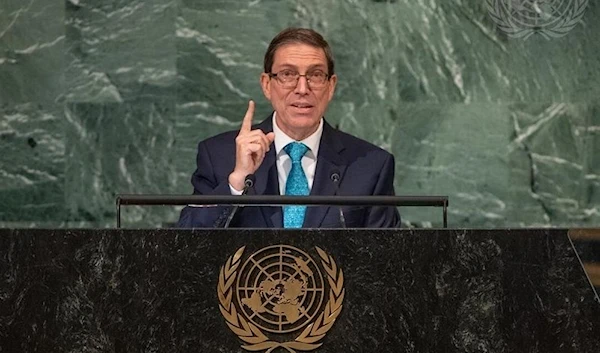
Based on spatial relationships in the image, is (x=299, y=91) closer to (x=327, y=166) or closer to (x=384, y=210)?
(x=327, y=166)

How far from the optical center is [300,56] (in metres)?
4.35

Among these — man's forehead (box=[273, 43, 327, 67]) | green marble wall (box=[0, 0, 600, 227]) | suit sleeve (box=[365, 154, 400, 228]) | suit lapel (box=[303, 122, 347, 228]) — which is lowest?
green marble wall (box=[0, 0, 600, 227])

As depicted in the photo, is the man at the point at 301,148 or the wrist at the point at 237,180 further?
the man at the point at 301,148

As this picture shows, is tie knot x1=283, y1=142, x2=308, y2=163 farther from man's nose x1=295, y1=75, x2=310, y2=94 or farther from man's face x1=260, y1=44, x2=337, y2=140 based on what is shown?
man's nose x1=295, y1=75, x2=310, y2=94

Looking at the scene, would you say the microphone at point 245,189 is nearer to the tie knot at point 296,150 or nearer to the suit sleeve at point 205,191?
the suit sleeve at point 205,191

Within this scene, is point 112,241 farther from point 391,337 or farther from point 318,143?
point 318,143

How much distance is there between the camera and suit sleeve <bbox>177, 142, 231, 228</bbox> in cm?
385

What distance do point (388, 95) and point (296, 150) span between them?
187 cm

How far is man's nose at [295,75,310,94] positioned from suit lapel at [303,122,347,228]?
0.20 metres

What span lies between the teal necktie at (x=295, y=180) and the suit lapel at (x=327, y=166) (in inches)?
2.3

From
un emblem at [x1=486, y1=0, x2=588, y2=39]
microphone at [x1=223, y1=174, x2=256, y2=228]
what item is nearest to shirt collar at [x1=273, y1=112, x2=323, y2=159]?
microphone at [x1=223, y1=174, x2=256, y2=228]

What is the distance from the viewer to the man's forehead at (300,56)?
4344 millimetres

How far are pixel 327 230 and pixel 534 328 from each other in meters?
0.59

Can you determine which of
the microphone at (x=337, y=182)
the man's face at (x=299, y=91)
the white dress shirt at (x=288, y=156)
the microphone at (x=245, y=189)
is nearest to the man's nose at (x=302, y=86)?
the man's face at (x=299, y=91)
